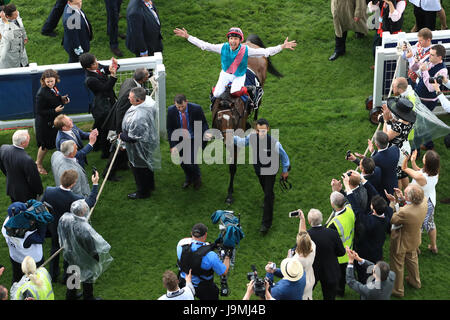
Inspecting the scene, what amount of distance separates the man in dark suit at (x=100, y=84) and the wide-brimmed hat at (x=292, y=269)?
13.6 ft

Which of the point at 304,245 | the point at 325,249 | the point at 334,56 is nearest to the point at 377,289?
the point at 325,249

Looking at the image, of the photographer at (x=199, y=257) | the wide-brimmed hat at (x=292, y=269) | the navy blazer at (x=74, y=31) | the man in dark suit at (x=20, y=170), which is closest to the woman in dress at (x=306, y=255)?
the wide-brimmed hat at (x=292, y=269)

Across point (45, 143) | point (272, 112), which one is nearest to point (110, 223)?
point (45, 143)

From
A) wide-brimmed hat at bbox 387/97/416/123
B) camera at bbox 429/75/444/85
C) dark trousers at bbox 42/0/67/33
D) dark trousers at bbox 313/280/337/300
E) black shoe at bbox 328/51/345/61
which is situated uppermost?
dark trousers at bbox 42/0/67/33

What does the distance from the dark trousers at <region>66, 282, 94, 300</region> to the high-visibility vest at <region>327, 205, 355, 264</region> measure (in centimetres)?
264

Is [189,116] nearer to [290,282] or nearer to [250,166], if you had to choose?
[250,166]

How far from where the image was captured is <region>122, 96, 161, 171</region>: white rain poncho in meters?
9.64

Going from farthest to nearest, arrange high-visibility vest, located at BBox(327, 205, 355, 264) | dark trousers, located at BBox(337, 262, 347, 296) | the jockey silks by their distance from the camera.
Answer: the jockey silks, dark trousers, located at BBox(337, 262, 347, 296), high-visibility vest, located at BBox(327, 205, 355, 264)

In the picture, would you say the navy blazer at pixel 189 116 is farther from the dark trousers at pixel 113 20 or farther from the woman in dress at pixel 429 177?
the dark trousers at pixel 113 20

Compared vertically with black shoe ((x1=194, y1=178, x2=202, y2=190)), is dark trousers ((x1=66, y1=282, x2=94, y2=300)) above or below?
below

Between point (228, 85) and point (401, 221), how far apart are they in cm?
314

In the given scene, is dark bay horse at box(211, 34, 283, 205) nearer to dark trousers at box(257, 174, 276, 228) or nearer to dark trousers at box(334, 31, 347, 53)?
dark trousers at box(257, 174, 276, 228)

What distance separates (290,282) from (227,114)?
3135 millimetres

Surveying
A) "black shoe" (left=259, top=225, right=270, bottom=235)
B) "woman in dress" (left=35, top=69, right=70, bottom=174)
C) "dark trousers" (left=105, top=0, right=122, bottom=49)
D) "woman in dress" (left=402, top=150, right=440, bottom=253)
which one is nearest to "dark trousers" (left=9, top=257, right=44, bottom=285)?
"woman in dress" (left=35, top=69, right=70, bottom=174)
